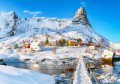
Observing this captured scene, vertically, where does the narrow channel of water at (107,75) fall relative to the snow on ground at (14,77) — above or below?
below

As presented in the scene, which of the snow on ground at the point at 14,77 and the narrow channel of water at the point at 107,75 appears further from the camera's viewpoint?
the narrow channel of water at the point at 107,75

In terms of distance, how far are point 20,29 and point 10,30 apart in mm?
19991

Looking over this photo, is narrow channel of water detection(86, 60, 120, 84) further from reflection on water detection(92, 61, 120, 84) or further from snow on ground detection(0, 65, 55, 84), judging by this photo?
snow on ground detection(0, 65, 55, 84)

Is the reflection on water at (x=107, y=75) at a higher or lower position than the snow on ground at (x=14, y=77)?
lower

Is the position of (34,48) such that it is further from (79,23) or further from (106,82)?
(79,23)

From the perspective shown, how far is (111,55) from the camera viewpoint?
1476 inches

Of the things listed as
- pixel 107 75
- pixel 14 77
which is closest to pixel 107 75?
pixel 107 75

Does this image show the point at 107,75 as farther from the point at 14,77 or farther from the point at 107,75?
the point at 14,77

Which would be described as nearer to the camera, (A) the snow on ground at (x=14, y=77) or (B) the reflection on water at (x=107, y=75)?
(A) the snow on ground at (x=14, y=77)

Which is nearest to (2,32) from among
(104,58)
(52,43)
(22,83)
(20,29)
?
(20,29)

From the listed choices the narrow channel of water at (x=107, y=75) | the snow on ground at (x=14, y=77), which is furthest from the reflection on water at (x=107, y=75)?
the snow on ground at (x=14, y=77)

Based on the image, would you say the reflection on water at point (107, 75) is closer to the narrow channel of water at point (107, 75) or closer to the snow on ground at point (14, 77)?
the narrow channel of water at point (107, 75)

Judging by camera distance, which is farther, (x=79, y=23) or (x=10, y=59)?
(x=79, y=23)

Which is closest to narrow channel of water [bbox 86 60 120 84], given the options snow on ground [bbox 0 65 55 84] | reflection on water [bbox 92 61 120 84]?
reflection on water [bbox 92 61 120 84]
